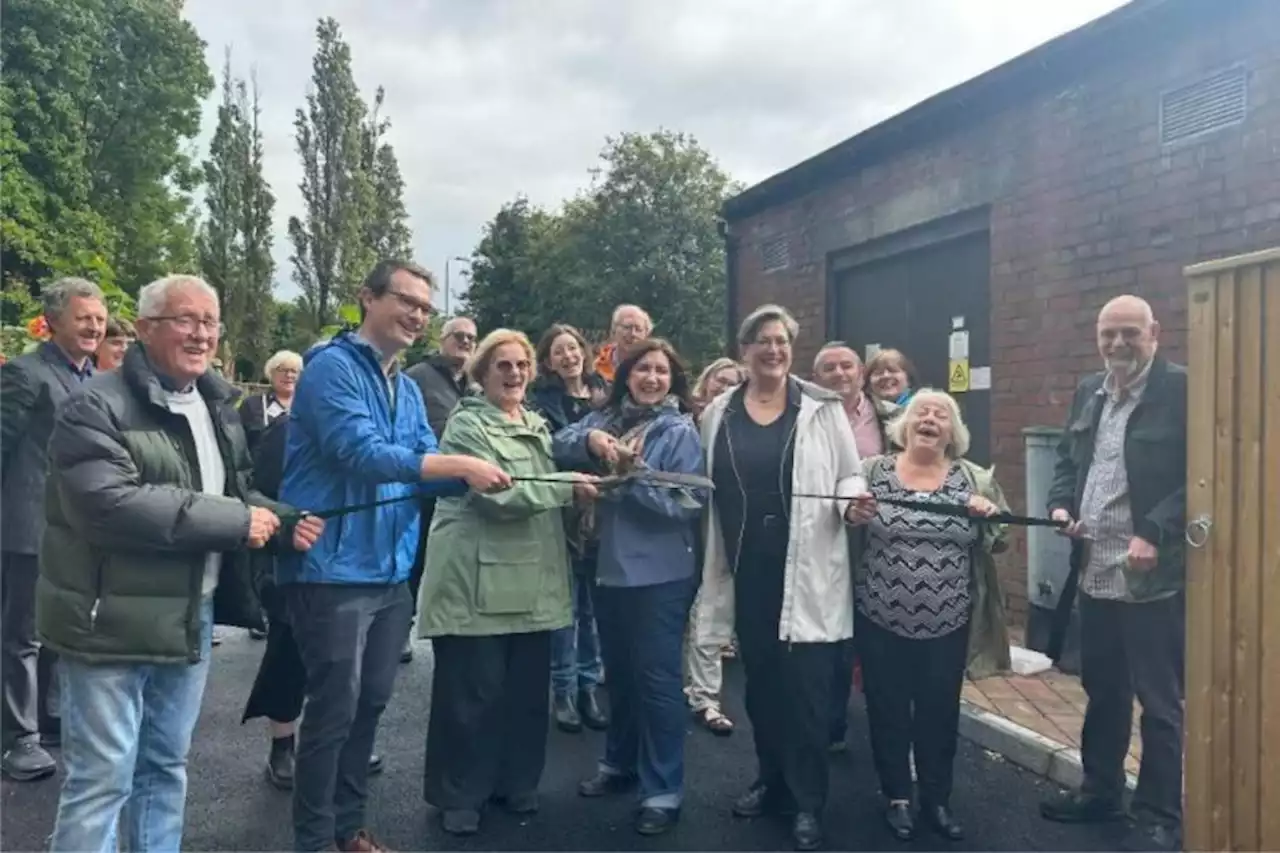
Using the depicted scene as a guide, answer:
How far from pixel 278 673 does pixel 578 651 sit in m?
1.85

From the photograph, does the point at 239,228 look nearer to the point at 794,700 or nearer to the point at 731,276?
the point at 731,276

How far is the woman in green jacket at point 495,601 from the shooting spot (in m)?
3.77

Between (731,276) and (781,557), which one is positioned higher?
(731,276)

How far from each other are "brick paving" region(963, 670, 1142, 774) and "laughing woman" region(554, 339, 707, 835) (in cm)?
201

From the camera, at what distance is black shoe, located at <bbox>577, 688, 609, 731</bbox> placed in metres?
5.25

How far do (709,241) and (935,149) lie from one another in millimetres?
15156

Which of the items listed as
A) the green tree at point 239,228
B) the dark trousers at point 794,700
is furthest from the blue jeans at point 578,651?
the green tree at point 239,228

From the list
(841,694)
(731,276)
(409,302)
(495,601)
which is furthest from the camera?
(731,276)

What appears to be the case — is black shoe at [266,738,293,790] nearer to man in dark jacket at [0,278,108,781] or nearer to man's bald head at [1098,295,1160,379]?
man in dark jacket at [0,278,108,781]

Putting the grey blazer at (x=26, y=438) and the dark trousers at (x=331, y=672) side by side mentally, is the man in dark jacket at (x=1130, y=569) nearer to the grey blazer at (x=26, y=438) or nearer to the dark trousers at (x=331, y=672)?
the dark trousers at (x=331, y=672)

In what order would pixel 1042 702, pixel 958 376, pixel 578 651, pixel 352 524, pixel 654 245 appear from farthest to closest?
pixel 654 245 < pixel 958 376 < pixel 578 651 < pixel 1042 702 < pixel 352 524

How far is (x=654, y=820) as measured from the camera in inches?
153

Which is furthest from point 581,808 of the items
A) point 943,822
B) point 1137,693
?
point 1137,693

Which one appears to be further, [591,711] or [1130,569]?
[591,711]
